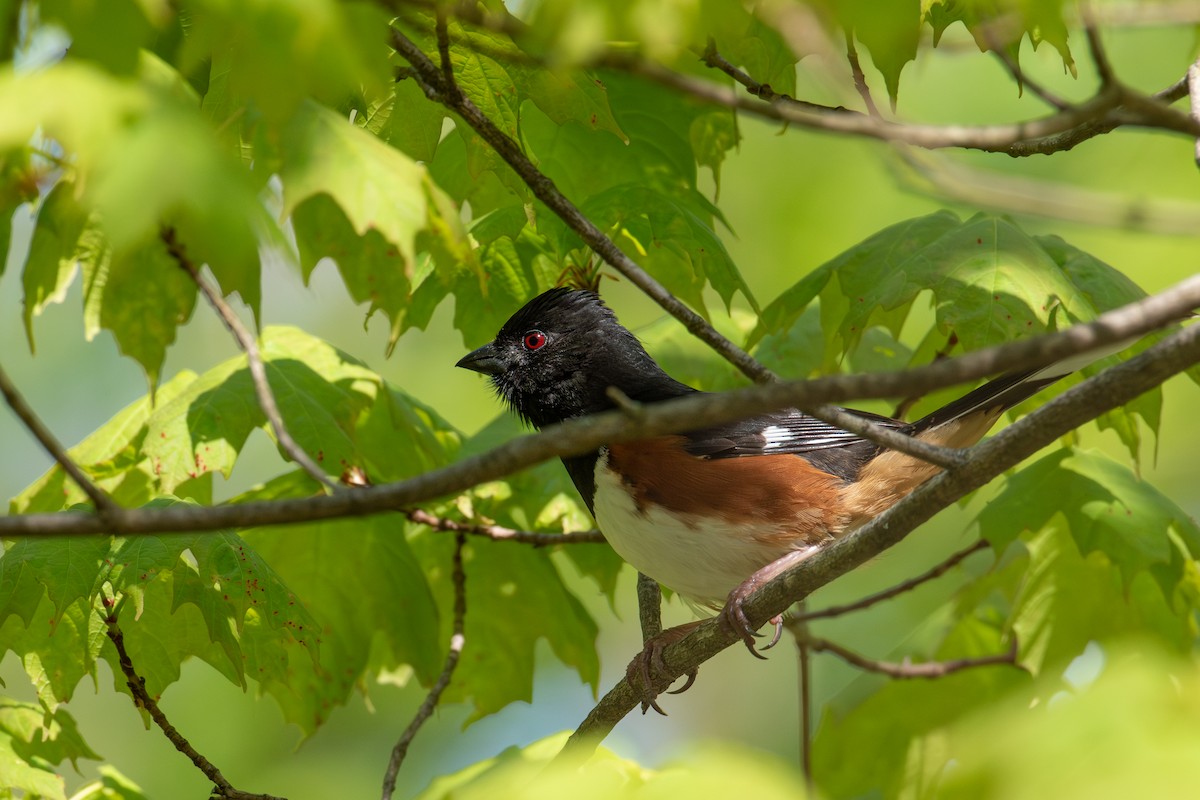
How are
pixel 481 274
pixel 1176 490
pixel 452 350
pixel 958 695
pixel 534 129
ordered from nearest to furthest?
1. pixel 481 274
2. pixel 534 129
3. pixel 958 695
4. pixel 1176 490
5. pixel 452 350

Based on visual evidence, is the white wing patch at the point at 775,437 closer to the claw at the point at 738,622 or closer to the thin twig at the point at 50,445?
the claw at the point at 738,622

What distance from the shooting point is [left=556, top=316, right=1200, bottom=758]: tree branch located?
5.16ft

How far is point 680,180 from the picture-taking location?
10.3 ft

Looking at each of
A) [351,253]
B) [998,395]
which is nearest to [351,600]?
[351,253]

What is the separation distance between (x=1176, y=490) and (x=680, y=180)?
4.55 meters

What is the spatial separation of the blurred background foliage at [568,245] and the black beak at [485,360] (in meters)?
0.12

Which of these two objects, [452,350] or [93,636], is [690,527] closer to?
[93,636]

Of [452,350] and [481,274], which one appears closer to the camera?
[481,274]

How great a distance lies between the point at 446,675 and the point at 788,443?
119 centimetres

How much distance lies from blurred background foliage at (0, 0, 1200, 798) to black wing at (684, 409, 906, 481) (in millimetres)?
178

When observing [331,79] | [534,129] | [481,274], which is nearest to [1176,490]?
[534,129]

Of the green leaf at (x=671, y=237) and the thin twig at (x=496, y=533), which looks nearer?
the green leaf at (x=671, y=237)

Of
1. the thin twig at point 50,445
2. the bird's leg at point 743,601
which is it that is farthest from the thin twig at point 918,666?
the thin twig at point 50,445

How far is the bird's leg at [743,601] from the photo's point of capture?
259cm
